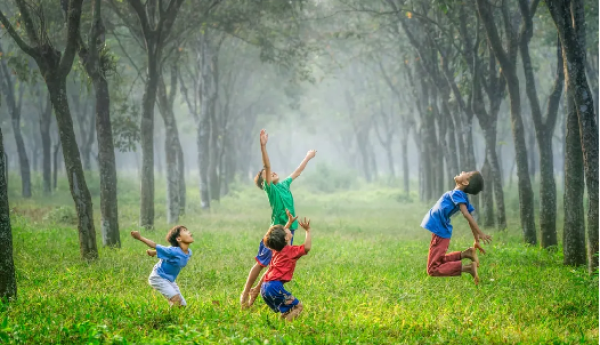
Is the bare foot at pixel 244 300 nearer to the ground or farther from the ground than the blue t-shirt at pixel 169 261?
nearer to the ground

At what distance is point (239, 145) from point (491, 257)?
107 ft

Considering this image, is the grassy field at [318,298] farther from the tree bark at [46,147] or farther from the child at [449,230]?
the tree bark at [46,147]

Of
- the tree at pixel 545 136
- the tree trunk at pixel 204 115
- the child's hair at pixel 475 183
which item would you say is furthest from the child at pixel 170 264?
the tree trunk at pixel 204 115

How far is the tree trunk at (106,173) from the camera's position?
11.5 meters

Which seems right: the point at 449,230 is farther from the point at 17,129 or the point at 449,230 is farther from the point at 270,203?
the point at 17,129

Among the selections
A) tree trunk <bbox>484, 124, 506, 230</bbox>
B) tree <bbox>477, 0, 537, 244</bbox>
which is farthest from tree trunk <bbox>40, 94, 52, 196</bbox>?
tree <bbox>477, 0, 537, 244</bbox>

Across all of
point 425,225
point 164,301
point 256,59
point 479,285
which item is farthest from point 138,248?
point 256,59

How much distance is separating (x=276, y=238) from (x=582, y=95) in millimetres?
5475

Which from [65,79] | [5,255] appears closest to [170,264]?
[5,255]

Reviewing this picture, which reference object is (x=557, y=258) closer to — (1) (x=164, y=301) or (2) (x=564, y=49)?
(2) (x=564, y=49)

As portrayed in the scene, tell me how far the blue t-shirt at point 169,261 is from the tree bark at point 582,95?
5.98 meters

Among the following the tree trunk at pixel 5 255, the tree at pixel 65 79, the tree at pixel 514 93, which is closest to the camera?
the tree trunk at pixel 5 255

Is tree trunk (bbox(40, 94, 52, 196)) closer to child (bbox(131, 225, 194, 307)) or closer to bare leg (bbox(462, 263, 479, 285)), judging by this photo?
child (bbox(131, 225, 194, 307))

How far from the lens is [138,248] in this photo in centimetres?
1148
